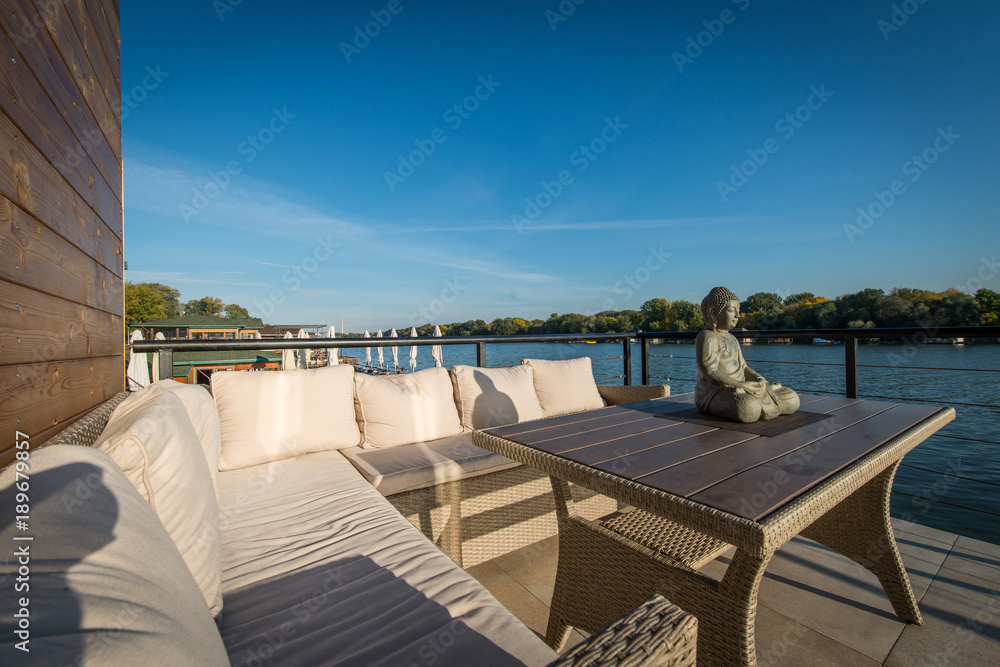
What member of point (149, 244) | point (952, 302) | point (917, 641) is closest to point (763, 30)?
point (952, 302)

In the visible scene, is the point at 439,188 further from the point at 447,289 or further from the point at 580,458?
the point at 580,458

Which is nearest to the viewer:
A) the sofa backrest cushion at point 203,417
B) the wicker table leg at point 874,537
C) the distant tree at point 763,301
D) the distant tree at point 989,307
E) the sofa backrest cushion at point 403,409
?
the sofa backrest cushion at point 203,417

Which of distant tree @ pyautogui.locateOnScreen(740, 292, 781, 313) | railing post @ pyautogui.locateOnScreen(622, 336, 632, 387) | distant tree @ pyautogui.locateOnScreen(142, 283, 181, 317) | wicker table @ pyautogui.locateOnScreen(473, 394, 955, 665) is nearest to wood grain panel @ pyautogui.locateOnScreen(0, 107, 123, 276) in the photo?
wicker table @ pyautogui.locateOnScreen(473, 394, 955, 665)

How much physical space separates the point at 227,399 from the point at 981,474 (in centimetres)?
782

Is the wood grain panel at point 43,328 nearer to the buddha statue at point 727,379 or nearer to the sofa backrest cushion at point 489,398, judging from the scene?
the sofa backrest cushion at point 489,398

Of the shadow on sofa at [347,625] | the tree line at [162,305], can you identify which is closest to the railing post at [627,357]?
the shadow on sofa at [347,625]

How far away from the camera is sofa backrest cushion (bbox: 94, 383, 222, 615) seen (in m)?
0.78

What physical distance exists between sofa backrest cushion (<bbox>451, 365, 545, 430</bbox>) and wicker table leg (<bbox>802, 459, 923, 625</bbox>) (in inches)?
66.6

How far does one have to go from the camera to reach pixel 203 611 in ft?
2.08

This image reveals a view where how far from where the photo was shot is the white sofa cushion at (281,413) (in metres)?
2.10

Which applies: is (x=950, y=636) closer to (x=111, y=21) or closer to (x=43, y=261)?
(x=43, y=261)

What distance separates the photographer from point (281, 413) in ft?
7.22

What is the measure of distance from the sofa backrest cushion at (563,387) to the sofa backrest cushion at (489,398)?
0.60 ft

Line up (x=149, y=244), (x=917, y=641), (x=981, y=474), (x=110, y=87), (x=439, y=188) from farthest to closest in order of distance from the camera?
(x=439, y=188) → (x=149, y=244) → (x=981, y=474) → (x=110, y=87) → (x=917, y=641)
